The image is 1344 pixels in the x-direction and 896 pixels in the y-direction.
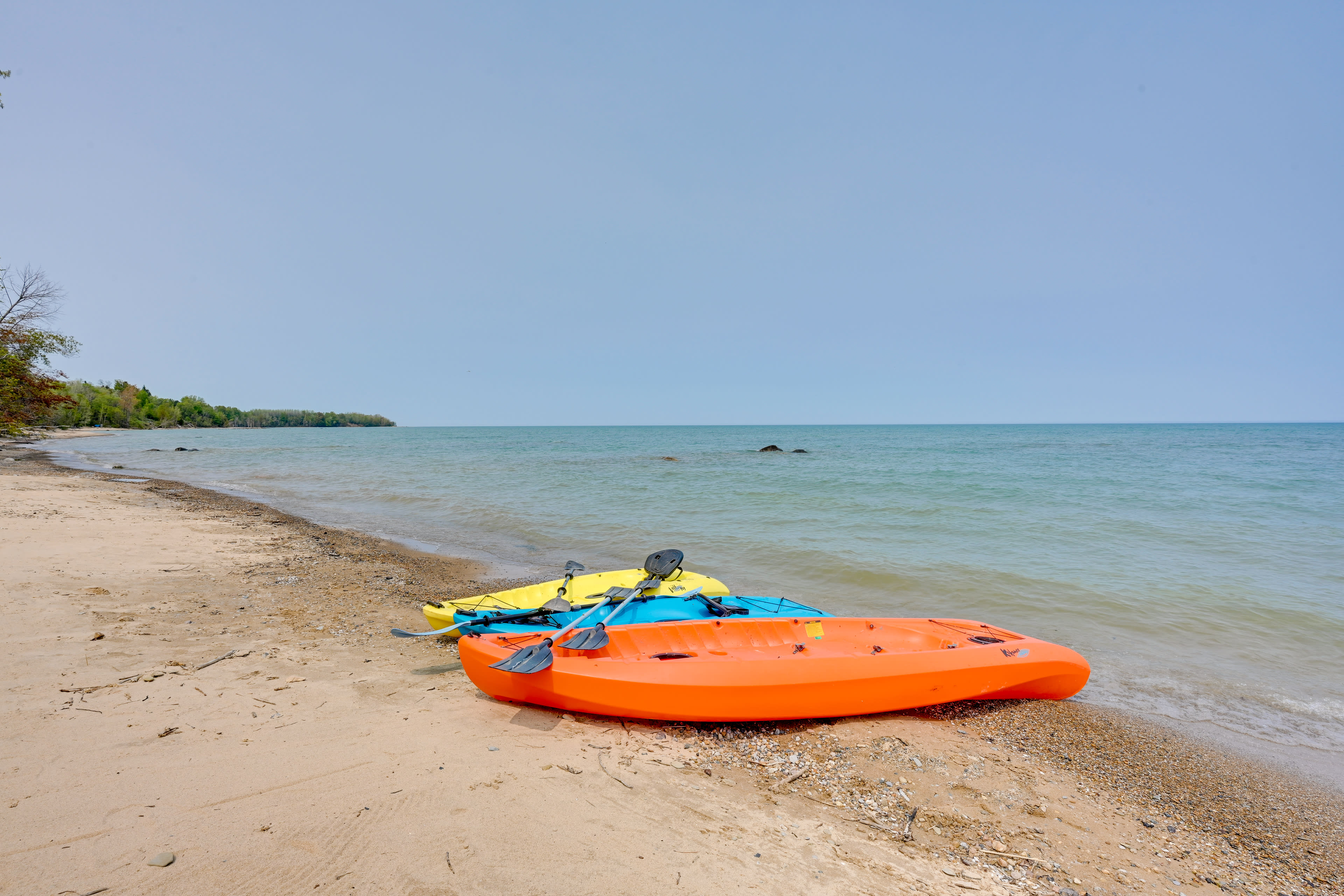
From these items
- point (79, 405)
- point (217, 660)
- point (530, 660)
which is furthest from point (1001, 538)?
point (79, 405)

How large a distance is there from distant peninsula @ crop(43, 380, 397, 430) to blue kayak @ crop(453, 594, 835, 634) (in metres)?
42.0

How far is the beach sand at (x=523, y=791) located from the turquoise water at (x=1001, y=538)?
1604 millimetres

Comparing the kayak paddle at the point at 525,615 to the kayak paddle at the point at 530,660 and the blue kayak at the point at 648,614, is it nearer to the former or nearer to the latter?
the blue kayak at the point at 648,614

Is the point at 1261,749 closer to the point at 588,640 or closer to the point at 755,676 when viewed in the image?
the point at 755,676

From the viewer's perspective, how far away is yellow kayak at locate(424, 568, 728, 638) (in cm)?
507

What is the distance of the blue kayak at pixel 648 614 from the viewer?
15.9 feet

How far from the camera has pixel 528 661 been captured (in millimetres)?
3764

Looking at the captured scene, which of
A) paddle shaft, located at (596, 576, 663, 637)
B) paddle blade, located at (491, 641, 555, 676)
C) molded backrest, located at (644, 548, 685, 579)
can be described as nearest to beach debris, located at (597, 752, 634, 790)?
paddle blade, located at (491, 641, 555, 676)

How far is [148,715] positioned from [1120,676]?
7.35m

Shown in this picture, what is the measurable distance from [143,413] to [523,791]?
86781mm

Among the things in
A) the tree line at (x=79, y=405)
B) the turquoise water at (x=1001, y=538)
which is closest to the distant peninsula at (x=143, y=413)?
the tree line at (x=79, y=405)

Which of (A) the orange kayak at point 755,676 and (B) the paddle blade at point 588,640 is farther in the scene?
(B) the paddle blade at point 588,640

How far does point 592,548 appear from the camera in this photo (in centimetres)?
1005

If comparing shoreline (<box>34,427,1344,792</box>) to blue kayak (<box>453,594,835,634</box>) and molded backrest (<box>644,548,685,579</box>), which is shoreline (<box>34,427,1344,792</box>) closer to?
blue kayak (<box>453,594,835,634</box>)
